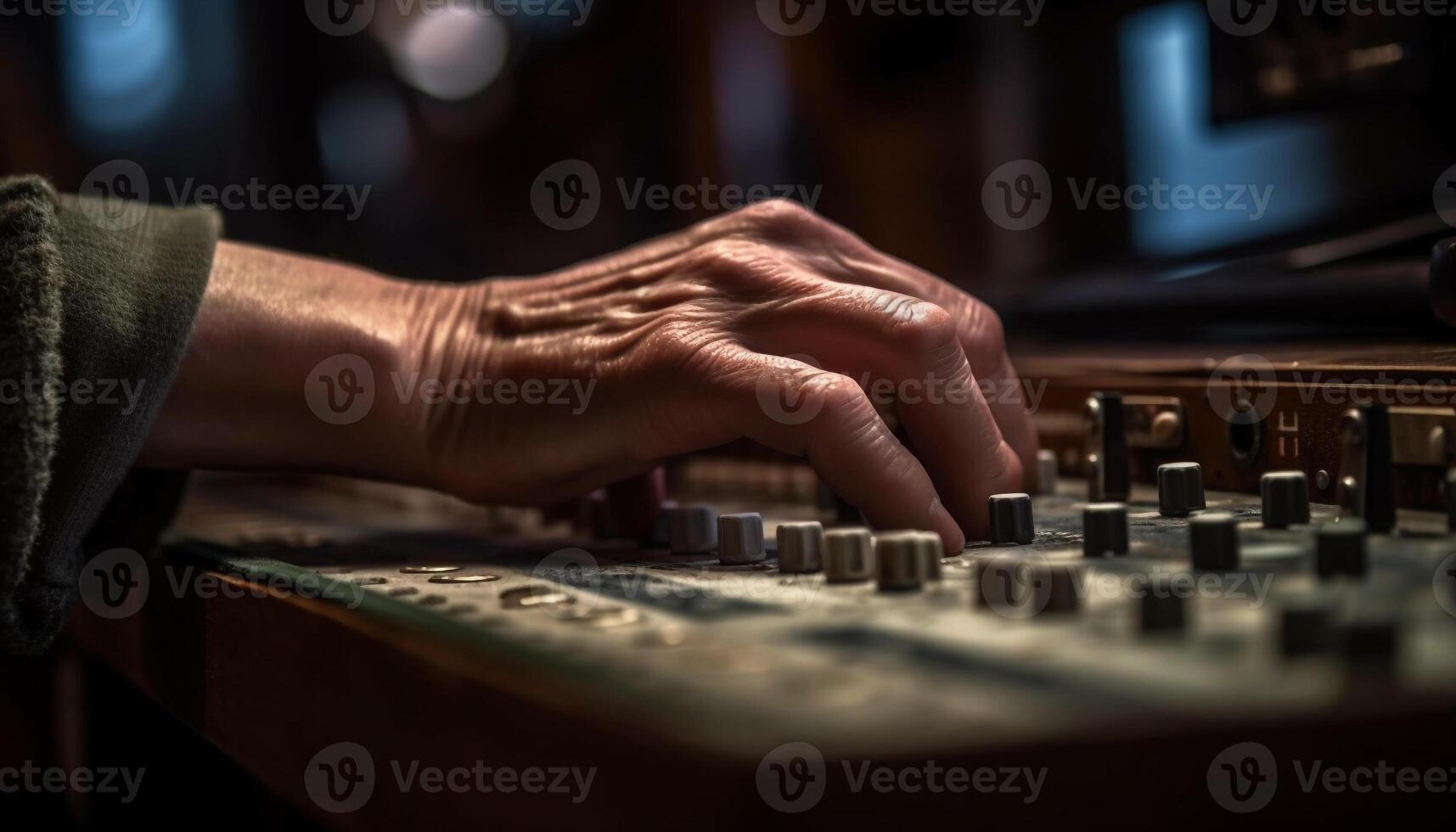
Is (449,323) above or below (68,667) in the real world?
above

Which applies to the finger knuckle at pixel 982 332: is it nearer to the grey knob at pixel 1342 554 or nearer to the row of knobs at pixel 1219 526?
the row of knobs at pixel 1219 526

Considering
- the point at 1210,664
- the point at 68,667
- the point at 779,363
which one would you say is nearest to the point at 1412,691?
the point at 1210,664

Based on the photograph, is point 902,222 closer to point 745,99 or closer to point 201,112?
point 745,99

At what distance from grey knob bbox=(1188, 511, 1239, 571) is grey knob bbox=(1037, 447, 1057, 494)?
0.41 metres

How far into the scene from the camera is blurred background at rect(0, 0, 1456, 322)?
963mm

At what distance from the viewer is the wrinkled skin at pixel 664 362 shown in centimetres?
67

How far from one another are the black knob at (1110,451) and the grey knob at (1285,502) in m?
0.22

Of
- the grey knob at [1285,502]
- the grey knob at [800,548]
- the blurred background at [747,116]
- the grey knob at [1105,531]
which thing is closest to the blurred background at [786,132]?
the blurred background at [747,116]

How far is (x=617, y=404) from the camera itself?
29.3 inches

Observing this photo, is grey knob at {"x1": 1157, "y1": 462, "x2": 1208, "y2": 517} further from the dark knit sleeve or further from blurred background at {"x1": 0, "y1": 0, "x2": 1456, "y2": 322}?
the dark knit sleeve

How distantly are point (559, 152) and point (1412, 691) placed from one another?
2213 millimetres

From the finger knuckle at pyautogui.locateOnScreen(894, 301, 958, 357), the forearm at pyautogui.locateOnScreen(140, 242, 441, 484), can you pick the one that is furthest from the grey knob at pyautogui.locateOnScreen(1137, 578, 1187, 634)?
the forearm at pyautogui.locateOnScreen(140, 242, 441, 484)

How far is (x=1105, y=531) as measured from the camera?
529mm

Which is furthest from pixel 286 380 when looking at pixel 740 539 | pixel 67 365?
pixel 740 539
